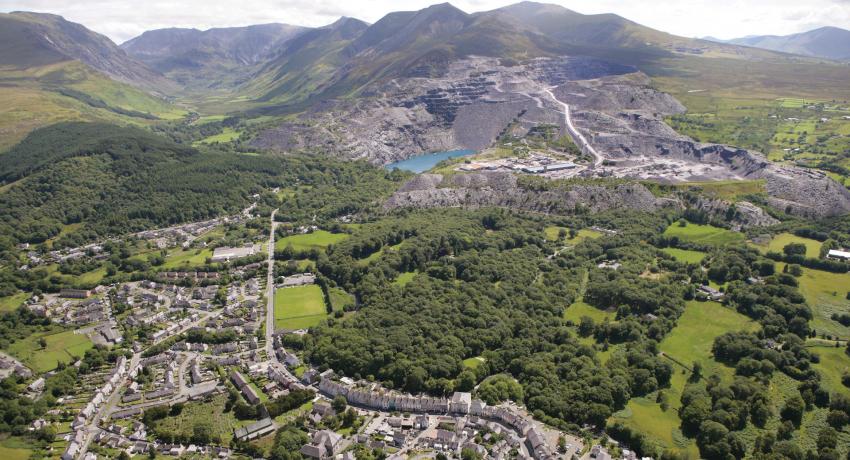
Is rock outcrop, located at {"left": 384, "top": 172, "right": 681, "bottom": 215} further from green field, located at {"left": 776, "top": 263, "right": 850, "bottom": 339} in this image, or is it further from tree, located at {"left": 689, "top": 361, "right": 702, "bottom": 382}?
tree, located at {"left": 689, "top": 361, "right": 702, "bottom": 382}

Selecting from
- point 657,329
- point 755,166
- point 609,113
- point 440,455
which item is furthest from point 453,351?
point 609,113

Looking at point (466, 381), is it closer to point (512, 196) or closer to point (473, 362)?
point (473, 362)

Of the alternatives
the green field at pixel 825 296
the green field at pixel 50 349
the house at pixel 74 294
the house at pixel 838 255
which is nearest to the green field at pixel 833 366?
the green field at pixel 825 296

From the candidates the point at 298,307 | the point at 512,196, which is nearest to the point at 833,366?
the point at 298,307

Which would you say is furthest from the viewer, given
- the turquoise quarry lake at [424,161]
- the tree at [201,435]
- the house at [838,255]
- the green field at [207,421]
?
the turquoise quarry lake at [424,161]

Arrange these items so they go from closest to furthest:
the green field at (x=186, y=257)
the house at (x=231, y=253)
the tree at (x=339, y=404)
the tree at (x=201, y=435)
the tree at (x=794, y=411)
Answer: the tree at (x=201, y=435), the tree at (x=794, y=411), the tree at (x=339, y=404), the green field at (x=186, y=257), the house at (x=231, y=253)

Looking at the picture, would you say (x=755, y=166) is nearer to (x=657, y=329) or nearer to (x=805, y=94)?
(x=657, y=329)

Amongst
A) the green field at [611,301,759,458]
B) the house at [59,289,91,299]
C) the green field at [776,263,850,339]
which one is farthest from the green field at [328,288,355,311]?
Result: the green field at [776,263,850,339]

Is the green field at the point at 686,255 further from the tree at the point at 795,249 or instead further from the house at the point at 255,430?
the house at the point at 255,430
